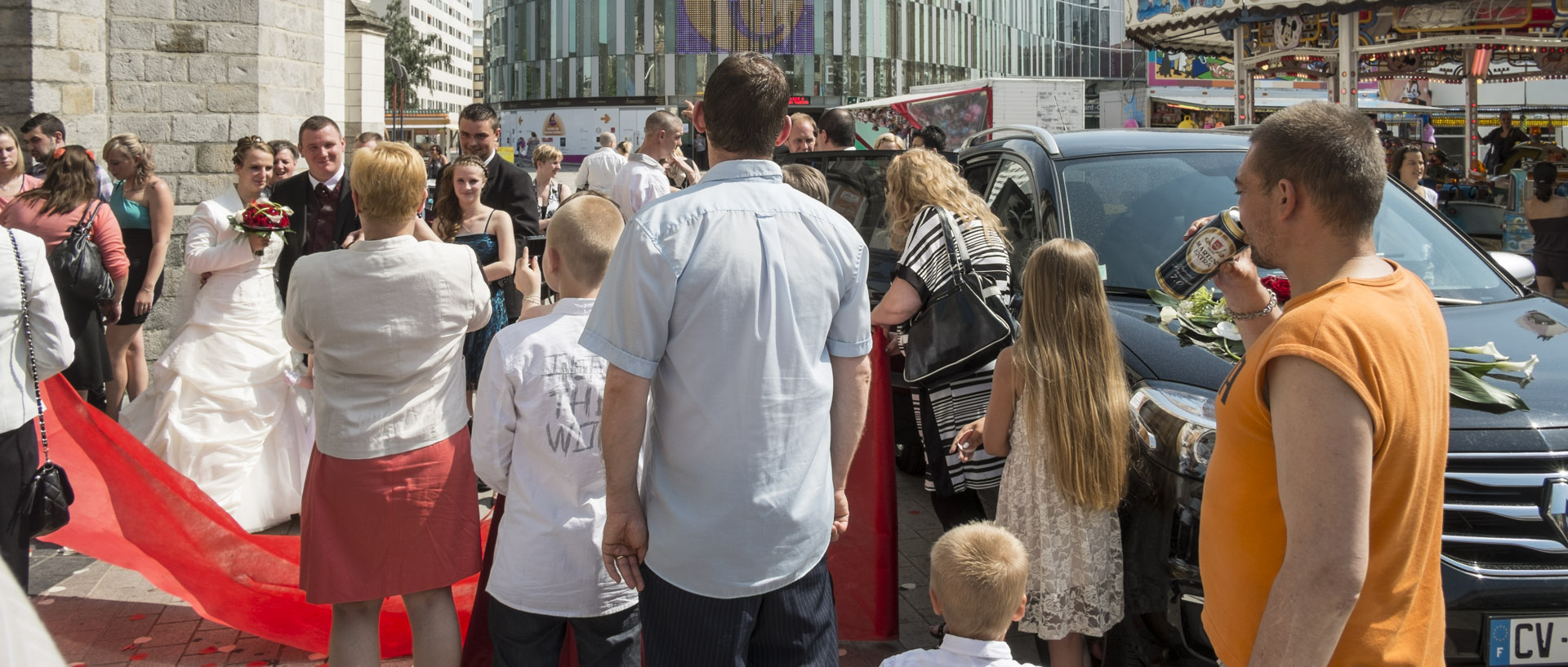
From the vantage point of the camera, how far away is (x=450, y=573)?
348 cm

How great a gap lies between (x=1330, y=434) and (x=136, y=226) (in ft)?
23.1

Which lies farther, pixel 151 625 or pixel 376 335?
pixel 151 625

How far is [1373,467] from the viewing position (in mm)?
1748

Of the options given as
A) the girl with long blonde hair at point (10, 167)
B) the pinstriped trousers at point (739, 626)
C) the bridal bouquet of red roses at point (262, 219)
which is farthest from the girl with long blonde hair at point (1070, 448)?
the girl with long blonde hair at point (10, 167)

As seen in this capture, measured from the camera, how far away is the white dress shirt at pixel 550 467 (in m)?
2.99

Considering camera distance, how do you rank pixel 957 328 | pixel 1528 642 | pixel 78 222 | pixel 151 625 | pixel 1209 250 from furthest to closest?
1. pixel 78 222
2. pixel 151 625
3. pixel 957 328
4. pixel 1528 642
5. pixel 1209 250

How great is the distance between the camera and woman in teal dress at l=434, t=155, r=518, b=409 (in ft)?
19.4

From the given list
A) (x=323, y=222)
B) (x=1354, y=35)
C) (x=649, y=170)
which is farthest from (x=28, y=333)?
(x=1354, y=35)

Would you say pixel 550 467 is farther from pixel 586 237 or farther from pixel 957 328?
pixel 957 328

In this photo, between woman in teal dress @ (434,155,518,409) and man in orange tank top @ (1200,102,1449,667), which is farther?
woman in teal dress @ (434,155,518,409)

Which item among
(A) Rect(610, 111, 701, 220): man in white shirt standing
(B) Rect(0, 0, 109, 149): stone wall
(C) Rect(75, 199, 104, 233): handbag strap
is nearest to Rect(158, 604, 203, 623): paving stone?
(C) Rect(75, 199, 104, 233): handbag strap

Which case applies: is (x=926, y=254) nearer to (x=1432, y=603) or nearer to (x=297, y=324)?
(x=297, y=324)

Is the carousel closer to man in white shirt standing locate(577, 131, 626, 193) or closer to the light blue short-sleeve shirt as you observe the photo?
man in white shirt standing locate(577, 131, 626, 193)

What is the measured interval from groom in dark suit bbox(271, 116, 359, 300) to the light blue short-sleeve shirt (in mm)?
4352
